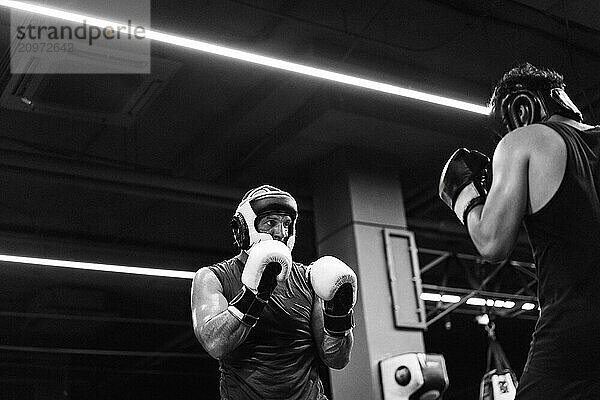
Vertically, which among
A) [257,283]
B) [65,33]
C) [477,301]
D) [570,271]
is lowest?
[570,271]

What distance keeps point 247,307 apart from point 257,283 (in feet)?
0.27

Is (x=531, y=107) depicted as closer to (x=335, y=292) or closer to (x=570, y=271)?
(x=570, y=271)

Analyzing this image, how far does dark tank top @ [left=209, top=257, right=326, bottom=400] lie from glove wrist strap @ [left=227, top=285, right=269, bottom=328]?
0.55 feet

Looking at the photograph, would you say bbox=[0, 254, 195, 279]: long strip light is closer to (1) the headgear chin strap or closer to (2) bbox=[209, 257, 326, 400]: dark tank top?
(2) bbox=[209, 257, 326, 400]: dark tank top

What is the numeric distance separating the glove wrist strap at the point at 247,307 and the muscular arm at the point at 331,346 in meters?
0.31

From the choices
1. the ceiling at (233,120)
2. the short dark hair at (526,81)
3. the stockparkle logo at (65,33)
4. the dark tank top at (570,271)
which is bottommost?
the dark tank top at (570,271)

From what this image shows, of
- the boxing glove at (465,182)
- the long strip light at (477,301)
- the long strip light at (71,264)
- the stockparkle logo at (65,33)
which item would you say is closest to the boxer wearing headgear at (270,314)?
the boxing glove at (465,182)

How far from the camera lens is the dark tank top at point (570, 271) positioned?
1711mm

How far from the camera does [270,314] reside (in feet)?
8.45

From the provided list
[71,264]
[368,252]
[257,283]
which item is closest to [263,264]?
[257,283]

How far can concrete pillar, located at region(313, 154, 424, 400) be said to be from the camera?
22.5 feet

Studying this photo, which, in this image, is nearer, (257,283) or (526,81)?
(526,81)

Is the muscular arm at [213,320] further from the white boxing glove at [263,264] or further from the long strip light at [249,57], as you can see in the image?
the long strip light at [249,57]

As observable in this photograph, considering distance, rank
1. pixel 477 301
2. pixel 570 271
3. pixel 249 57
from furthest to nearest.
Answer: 1. pixel 477 301
2. pixel 249 57
3. pixel 570 271
